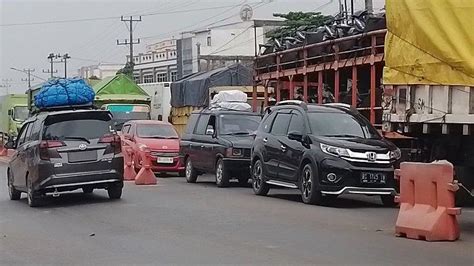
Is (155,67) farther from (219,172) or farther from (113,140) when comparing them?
(113,140)

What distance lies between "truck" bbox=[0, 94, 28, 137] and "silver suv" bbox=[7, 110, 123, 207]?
27025 mm

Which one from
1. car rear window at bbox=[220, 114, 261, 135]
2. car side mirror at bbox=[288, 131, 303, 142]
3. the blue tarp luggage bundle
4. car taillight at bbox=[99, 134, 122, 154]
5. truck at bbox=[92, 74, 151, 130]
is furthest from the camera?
truck at bbox=[92, 74, 151, 130]

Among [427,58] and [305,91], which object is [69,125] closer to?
[305,91]

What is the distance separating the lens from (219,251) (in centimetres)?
1003

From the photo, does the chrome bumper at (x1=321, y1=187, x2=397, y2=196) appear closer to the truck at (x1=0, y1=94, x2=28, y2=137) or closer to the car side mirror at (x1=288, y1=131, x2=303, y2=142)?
the car side mirror at (x1=288, y1=131, x2=303, y2=142)

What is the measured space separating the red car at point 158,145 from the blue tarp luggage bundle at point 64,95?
17.3ft

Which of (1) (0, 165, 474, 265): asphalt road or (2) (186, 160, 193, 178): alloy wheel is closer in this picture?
(1) (0, 165, 474, 265): asphalt road

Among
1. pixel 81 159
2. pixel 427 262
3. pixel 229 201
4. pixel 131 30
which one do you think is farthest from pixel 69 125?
pixel 131 30

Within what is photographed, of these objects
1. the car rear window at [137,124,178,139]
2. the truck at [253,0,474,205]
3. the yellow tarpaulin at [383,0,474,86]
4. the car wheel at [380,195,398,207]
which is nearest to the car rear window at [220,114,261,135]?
the car rear window at [137,124,178,139]

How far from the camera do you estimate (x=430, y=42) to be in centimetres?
1107

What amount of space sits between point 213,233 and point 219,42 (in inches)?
2914

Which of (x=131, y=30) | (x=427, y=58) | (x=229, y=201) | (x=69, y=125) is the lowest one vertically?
(x=229, y=201)

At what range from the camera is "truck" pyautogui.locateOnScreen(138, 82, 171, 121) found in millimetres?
36844

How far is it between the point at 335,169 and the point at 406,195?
3.22m
